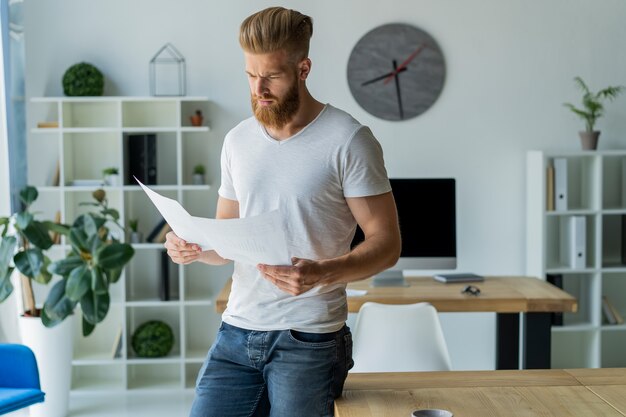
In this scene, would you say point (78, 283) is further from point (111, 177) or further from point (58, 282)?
point (111, 177)

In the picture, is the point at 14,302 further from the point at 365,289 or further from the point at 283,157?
the point at 283,157

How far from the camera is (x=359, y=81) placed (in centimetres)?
500

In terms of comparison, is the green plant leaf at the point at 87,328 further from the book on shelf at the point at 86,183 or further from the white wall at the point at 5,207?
the book on shelf at the point at 86,183

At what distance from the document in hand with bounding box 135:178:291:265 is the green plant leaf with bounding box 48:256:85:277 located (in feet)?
8.60

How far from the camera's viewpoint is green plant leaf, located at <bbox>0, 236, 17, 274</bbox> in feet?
14.0

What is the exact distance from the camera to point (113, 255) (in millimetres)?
4355

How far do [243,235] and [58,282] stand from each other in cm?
288

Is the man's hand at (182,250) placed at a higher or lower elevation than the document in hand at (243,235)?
lower

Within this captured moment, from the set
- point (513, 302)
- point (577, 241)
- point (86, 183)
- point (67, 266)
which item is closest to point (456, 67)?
point (577, 241)

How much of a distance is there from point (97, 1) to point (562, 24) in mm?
2653

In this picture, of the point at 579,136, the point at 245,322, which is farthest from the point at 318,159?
the point at 579,136

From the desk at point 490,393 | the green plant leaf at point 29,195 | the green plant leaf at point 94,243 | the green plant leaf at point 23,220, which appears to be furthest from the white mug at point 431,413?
the green plant leaf at point 29,195

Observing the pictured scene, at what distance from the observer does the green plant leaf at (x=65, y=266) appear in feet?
14.2

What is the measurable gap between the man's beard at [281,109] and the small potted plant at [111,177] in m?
3.10
